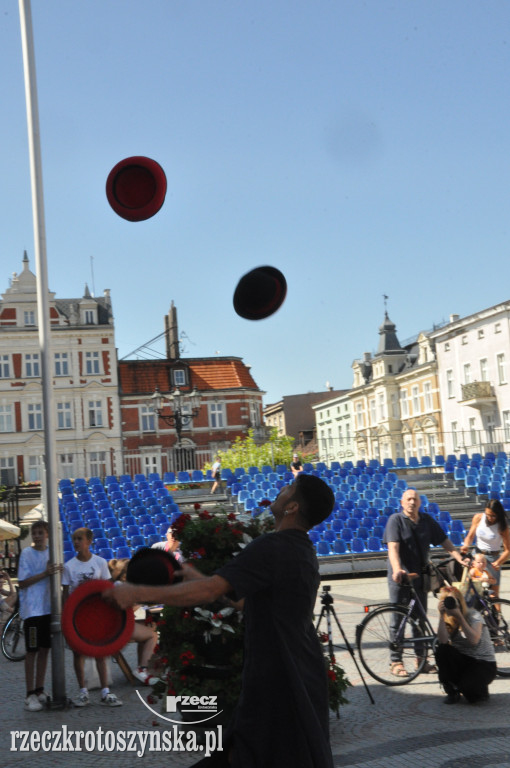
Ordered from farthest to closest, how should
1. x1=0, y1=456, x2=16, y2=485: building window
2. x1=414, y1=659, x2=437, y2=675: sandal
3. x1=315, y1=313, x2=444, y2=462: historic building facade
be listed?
x1=315, y1=313, x2=444, y2=462: historic building facade
x1=0, y1=456, x2=16, y2=485: building window
x1=414, y1=659, x2=437, y2=675: sandal

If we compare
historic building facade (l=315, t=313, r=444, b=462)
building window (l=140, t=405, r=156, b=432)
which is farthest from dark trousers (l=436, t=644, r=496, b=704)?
building window (l=140, t=405, r=156, b=432)

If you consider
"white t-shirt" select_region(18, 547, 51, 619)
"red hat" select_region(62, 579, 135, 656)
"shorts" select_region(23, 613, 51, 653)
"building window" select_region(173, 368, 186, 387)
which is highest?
"building window" select_region(173, 368, 186, 387)

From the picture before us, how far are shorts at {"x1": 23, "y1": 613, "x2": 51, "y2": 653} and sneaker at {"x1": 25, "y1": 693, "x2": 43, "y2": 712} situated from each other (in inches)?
16.3

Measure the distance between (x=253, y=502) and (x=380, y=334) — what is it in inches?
2327

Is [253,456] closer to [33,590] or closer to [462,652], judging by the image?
[33,590]

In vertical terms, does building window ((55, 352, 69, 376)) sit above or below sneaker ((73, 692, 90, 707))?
above

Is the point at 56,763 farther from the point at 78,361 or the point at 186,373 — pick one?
the point at 186,373

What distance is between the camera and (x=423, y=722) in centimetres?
727

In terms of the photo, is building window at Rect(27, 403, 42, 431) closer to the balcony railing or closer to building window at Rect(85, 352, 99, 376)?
building window at Rect(85, 352, 99, 376)

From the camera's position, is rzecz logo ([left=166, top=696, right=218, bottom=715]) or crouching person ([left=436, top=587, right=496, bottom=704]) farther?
crouching person ([left=436, top=587, right=496, bottom=704])

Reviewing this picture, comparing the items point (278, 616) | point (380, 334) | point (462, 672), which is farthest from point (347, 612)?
point (380, 334)

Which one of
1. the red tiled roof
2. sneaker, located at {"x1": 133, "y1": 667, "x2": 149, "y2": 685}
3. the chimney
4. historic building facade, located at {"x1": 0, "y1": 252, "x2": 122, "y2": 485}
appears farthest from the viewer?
the chimney

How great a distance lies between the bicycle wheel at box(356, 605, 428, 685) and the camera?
28.9 ft

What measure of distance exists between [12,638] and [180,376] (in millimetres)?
59695
